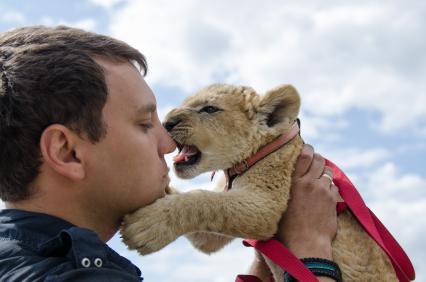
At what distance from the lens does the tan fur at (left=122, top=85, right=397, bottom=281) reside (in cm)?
448

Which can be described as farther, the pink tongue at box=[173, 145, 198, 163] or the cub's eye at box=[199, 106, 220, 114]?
the cub's eye at box=[199, 106, 220, 114]

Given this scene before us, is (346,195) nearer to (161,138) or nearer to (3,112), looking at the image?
(161,138)

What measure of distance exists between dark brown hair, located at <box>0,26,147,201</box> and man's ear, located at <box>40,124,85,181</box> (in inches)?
1.8

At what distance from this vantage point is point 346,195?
517 cm

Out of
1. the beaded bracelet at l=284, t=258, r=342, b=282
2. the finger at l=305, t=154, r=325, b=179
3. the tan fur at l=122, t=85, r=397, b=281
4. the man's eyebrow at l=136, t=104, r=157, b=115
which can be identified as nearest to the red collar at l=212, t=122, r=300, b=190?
the tan fur at l=122, t=85, r=397, b=281

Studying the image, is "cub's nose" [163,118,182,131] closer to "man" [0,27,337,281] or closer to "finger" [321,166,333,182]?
"finger" [321,166,333,182]

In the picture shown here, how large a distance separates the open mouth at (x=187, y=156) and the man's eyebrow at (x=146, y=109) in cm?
225

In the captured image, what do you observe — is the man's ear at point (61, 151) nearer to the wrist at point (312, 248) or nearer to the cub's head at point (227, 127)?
the wrist at point (312, 248)

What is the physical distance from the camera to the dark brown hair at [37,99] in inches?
118

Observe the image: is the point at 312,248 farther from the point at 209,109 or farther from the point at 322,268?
the point at 209,109

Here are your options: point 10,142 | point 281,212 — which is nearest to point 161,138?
point 10,142

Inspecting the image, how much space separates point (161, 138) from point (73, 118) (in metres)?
0.66

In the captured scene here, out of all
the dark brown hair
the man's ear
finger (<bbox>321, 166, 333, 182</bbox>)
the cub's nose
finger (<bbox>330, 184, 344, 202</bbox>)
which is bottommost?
the man's ear

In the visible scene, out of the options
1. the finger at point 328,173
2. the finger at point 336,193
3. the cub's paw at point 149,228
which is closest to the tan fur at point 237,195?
the cub's paw at point 149,228
